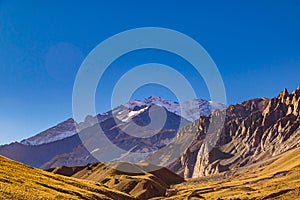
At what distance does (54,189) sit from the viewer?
78.9 metres

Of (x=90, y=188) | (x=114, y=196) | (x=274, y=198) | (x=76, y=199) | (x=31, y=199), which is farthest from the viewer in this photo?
(x=274, y=198)

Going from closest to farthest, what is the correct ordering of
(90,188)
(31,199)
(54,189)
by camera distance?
(31,199)
(54,189)
(90,188)

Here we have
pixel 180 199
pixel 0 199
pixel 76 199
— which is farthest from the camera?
pixel 180 199

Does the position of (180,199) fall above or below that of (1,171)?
above

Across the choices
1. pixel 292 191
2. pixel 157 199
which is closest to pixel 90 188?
pixel 157 199

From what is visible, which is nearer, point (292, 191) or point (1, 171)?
point (1, 171)

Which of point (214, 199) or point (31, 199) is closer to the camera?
point (31, 199)

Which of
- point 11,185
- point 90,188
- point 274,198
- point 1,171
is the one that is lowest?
point 11,185

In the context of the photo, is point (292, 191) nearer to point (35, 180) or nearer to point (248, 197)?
point (248, 197)

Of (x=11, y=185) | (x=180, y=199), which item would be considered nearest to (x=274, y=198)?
(x=180, y=199)

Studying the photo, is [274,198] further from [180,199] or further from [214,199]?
[180,199]

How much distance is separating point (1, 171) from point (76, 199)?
1537cm

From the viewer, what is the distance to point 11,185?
214ft

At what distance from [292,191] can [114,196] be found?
113 meters
